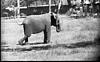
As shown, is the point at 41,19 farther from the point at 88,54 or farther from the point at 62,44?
the point at 88,54

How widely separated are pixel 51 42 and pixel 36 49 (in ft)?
1.00

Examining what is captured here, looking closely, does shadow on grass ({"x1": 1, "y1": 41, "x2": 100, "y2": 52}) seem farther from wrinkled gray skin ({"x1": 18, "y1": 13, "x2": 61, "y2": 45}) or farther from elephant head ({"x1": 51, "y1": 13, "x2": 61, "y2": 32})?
elephant head ({"x1": 51, "y1": 13, "x2": 61, "y2": 32})

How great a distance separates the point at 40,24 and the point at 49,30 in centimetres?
23

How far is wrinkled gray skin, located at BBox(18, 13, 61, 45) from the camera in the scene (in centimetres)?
662

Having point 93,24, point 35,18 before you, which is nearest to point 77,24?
point 93,24

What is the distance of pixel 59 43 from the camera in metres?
6.57

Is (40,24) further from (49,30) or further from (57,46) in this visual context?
(57,46)

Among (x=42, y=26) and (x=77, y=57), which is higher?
(x=42, y=26)

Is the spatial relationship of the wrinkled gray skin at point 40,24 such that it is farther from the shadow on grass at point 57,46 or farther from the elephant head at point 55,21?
the shadow on grass at point 57,46

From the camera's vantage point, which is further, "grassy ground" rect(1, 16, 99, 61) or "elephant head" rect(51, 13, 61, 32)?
"elephant head" rect(51, 13, 61, 32)

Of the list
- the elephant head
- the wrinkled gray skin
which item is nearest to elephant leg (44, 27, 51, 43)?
the wrinkled gray skin

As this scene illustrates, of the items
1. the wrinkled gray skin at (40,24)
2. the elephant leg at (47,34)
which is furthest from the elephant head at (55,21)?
the elephant leg at (47,34)

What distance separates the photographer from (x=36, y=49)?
6.60 metres

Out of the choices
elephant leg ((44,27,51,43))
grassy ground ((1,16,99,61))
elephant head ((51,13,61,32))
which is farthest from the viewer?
elephant head ((51,13,61,32))
